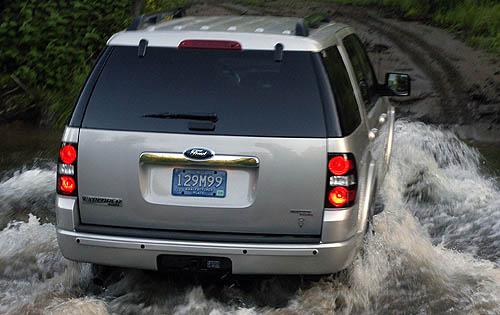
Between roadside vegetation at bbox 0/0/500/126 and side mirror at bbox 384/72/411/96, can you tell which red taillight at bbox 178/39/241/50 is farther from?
roadside vegetation at bbox 0/0/500/126

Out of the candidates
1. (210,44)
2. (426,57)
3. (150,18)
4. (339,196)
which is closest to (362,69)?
(150,18)

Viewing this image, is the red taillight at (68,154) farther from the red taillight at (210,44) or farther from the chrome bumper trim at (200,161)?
the red taillight at (210,44)

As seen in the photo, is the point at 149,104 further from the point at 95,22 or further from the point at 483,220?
the point at 95,22

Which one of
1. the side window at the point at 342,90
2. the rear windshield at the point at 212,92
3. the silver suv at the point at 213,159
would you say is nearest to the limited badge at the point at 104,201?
the silver suv at the point at 213,159

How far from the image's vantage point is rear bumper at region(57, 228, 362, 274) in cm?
545

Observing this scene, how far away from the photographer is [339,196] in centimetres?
545

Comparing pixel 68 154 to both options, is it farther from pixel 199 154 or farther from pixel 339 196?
pixel 339 196

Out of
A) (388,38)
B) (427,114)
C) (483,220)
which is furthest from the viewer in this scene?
(388,38)

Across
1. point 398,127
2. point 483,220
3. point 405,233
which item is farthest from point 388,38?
point 405,233

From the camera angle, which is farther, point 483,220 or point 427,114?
point 427,114

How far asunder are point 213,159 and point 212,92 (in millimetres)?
429

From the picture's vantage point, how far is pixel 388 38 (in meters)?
16.3

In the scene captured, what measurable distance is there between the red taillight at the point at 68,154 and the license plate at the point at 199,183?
0.63 m

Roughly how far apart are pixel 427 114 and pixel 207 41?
7140 mm
